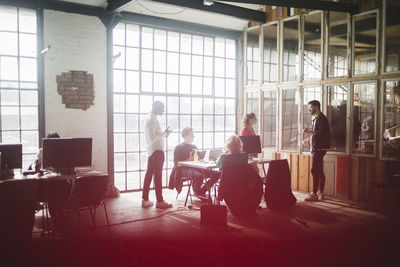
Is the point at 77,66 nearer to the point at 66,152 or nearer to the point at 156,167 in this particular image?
the point at 66,152

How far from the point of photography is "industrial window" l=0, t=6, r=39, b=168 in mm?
6516

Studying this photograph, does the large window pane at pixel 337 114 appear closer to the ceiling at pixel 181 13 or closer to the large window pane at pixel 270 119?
the large window pane at pixel 270 119

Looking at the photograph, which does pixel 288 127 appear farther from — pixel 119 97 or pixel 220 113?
pixel 119 97

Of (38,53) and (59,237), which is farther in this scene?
(38,53)

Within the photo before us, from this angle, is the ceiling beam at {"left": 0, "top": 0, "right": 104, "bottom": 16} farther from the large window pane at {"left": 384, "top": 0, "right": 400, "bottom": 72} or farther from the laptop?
the large window pane at {"left": 384, "top": 0, "right": 400, "bottom": 72}

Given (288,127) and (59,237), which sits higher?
(288,127)

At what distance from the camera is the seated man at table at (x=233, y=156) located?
18.9ft

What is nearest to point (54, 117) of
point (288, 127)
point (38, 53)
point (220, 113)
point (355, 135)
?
point (38, 53)

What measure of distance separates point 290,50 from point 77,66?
4.72 m

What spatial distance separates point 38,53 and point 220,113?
452cm

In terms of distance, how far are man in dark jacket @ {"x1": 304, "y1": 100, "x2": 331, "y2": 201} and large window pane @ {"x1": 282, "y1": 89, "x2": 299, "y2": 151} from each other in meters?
1.12

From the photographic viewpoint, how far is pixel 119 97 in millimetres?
7793

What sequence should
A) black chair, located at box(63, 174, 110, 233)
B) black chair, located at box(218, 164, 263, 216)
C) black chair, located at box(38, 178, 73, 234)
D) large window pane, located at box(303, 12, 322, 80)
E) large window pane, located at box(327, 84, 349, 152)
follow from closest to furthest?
1. black chair, located at box(63, 174, 110, 233)
2. black chair, located at box(38, 178, 73, 234)
3. black chair, located at box(218, 164, 263, 216)
4. large window pane, located at box(327, 84, 349, 152)
5. large window pane, located at box(303, 12, 322, 80)

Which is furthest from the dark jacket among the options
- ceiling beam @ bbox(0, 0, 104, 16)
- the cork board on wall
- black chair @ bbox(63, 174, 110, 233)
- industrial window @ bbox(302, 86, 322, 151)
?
ceiling beam @ bbox(0, 0, 104, 16)
